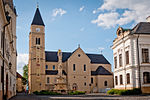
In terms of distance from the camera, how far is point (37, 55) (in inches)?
2758

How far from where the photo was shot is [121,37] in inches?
1495

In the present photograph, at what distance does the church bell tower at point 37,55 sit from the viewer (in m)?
68.3

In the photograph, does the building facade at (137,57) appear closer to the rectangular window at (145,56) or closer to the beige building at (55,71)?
the rectangular window at (145,56)

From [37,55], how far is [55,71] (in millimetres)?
7988

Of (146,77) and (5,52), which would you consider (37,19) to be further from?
(5,52)

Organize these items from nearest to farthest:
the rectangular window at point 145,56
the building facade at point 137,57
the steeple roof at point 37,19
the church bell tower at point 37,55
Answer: the building facade at point 137,57 < the rectangular window at point 145,56 < the church bell tower at point 37,55 < the steeple roof at point 37,19

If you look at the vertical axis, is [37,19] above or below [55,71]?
above

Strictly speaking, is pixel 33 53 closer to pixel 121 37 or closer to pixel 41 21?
pixel 41 21

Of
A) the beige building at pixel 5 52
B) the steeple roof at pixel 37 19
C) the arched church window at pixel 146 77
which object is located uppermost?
the steeple roof at pixel 37 19

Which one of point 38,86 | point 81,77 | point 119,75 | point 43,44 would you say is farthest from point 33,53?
point 119,75

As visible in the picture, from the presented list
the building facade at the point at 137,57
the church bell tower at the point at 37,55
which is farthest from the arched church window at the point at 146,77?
the church bell tower at the point at 37,55

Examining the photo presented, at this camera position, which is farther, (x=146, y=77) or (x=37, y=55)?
(x=37, y=55)

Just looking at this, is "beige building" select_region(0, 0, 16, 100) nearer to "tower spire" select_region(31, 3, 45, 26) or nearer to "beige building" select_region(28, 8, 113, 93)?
"beige building" select_region(28, 8, 113, 93)

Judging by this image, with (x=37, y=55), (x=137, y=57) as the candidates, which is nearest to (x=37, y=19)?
(x=37, y=55)
